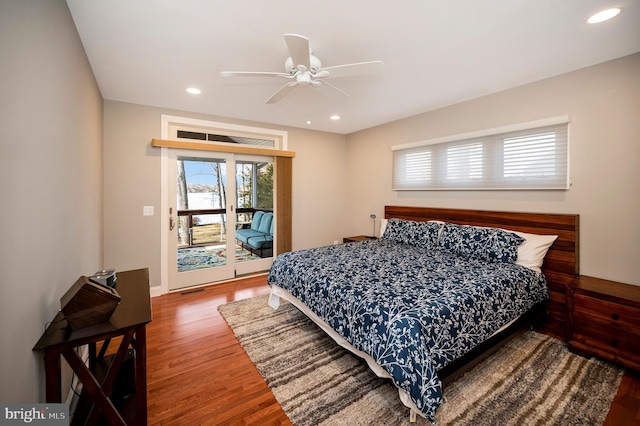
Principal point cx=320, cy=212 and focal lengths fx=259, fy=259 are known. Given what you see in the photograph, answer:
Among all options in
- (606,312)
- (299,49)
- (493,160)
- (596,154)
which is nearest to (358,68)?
(299,49)

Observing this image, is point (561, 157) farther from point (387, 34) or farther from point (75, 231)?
point (75, 231)

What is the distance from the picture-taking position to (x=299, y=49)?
1.71 meters

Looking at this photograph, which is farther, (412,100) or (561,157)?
(412,100)

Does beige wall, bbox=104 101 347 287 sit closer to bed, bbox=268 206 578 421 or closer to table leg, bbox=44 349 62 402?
bed, bbox=268 206 578 421

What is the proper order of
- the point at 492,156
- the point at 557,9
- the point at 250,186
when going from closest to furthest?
the point at 557,9 < the point at 492,156 < the point at 250,186

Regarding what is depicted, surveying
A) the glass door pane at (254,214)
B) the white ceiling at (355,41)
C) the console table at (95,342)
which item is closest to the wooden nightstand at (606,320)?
the white ceiling at (355,41)

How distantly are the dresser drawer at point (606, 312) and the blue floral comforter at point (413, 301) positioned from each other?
295 millimetres

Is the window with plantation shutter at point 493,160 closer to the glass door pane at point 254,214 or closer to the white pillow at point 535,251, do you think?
the white pillow at point 535,251

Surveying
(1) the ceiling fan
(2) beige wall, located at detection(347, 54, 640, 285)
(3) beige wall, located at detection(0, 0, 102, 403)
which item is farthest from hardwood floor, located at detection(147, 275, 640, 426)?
(1) the ceiling fan

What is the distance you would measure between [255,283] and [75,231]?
2.46 metres

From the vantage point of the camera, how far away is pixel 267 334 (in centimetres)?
254

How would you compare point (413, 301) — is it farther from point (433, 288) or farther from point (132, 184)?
point (132, 184)

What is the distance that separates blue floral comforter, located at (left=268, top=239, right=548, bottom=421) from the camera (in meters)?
1.49

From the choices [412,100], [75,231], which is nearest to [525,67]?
[412,100]
